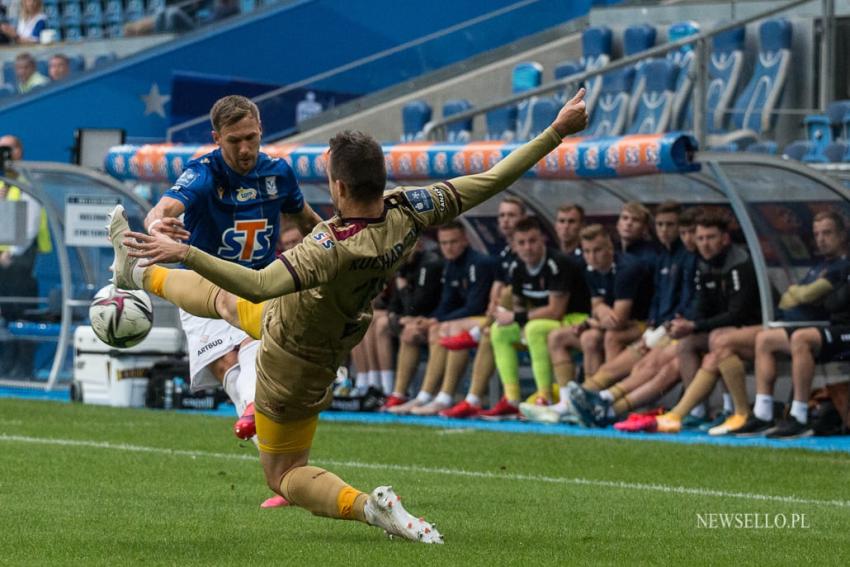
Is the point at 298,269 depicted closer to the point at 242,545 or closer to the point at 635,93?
the point at 242,545

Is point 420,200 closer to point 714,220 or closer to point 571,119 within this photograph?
point 571,119

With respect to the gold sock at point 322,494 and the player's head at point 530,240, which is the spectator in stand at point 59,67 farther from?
the gold sock at point 322,494

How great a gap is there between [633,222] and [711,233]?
973 millimetres

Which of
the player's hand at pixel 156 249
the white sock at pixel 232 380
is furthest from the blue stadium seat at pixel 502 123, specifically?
the player's hand at pixel 156 249

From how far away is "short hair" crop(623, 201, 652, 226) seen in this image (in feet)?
46.5

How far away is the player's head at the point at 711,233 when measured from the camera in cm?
1338

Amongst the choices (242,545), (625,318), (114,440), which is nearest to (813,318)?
(625,318)

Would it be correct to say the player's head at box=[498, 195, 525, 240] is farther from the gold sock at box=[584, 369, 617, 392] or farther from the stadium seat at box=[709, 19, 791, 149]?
the stadium seat at box=[709, 19, 791, 149]

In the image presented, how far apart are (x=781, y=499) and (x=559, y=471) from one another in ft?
6.05

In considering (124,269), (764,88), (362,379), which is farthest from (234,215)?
(764,88)

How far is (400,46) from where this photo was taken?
23344 millimetres

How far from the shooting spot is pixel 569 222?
587 inches

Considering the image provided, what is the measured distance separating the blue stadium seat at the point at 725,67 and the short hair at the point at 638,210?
8.56 feet

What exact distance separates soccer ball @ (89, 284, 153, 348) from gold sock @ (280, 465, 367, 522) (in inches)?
62.9
